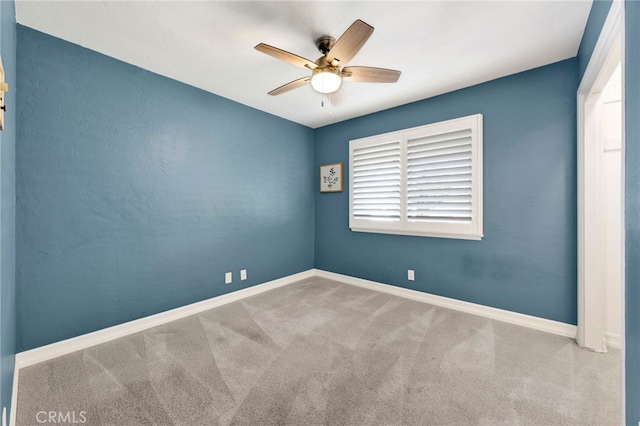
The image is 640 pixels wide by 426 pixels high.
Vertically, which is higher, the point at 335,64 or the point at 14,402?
the point at 335,64

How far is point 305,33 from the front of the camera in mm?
2016

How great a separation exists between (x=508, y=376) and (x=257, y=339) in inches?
76.5

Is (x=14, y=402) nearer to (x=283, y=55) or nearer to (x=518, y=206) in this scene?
(x=283, y=55)

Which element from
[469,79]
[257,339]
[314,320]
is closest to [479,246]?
[469,79]

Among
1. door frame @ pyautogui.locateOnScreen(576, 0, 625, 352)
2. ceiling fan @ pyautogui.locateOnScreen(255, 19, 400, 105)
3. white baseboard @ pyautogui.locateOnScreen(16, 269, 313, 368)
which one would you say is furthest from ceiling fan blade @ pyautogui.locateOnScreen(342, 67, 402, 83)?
white baseboard @ pyautogui.locateOnScreen(16, 269, 313, 368)

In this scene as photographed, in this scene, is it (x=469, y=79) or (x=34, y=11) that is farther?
(x=469, y=79)

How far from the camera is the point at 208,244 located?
3.09m

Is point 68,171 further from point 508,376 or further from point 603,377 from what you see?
point 603,377

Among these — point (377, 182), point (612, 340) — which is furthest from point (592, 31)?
point (612, 340)

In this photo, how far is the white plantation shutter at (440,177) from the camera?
2.92 meters

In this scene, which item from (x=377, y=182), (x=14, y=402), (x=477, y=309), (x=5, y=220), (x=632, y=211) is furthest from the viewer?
(x=377, y=182)

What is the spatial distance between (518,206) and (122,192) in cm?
385

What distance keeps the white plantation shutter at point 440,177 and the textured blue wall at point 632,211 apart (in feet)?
6.11

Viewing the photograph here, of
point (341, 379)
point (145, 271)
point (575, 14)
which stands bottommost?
point (341, 379)
